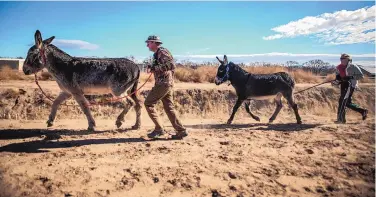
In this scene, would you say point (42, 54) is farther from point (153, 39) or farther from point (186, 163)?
point (186, 163)

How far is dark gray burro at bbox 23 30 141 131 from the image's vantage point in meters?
6.88

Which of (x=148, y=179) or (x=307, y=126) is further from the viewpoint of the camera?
(x=307, y=126)

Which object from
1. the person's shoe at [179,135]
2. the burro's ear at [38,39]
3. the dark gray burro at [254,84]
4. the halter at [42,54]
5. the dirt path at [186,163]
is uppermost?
the burro's ear at [38,39]

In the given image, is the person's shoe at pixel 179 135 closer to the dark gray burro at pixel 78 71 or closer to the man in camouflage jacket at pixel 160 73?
the man in camouflage jacket at pixel 160 73

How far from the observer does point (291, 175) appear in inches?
188

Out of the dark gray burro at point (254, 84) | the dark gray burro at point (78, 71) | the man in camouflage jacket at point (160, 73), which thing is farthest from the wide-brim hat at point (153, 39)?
the dark gray burro at point (254, 84)

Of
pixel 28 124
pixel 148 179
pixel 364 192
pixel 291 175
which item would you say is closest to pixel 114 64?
pixel 28 124

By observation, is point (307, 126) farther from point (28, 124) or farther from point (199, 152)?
point (28, 124)

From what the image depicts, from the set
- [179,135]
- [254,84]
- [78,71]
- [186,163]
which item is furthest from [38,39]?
[254,84]

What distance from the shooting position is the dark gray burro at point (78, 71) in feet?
22.6

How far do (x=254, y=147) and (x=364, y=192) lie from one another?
226 cm

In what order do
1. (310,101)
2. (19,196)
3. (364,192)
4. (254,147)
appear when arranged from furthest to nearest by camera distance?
(310,101), (254,147), (364,192), (19,196)

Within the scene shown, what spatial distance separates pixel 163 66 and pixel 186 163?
7.11 feet

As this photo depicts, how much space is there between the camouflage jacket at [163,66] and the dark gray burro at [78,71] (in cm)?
123
